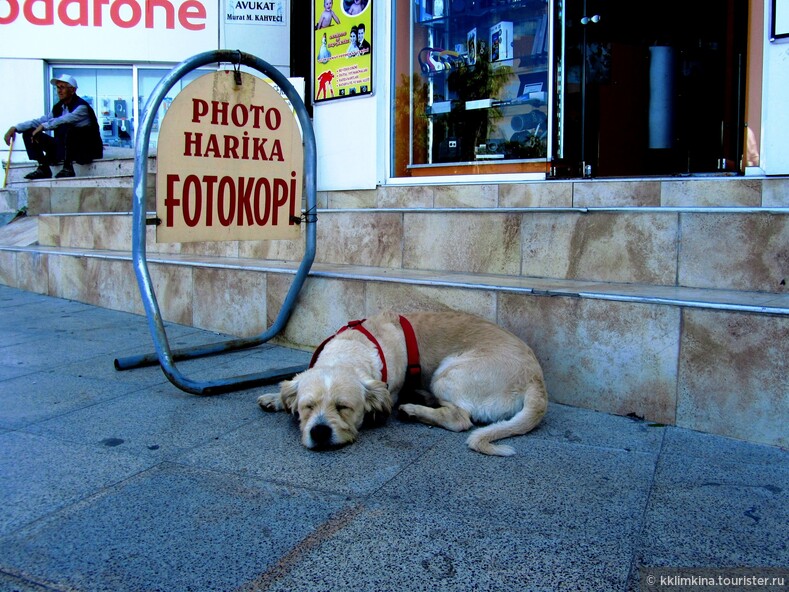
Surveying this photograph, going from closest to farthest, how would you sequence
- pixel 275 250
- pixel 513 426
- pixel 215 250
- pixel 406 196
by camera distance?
pixel 513 426, pixel 275 250, pixel 406 196, pixel 215 250

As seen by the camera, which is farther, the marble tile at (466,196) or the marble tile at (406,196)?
the marble tile at (406,196)

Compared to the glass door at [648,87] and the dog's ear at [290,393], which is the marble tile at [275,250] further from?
the dog's ear at [290,393]

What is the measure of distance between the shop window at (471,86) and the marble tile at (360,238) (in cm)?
143

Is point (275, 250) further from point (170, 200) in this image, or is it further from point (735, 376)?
point (735, 376)

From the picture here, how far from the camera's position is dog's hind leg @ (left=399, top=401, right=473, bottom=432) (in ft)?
11.7

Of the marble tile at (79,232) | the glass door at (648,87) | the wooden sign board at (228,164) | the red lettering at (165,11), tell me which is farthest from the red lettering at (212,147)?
the red lettering at (165,11)

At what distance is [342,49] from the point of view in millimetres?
7586

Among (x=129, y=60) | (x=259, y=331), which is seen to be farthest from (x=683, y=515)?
(x=129, y=60)

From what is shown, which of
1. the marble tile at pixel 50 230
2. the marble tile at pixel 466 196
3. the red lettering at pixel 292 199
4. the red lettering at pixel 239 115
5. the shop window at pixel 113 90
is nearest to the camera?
the red lettering at pixel 239 115

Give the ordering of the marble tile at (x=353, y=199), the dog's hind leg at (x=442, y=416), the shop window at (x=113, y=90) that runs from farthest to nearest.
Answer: the shop window at (x=113, y=90) → the marble tile at (x=353, y=199) → the dog's hind leg at (x=442, y=416)

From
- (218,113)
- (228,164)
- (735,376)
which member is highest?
(218,113)

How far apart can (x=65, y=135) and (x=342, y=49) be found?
6.43 m

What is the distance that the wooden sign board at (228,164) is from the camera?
13.3 feet

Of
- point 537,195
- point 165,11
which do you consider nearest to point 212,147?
point 537,195
